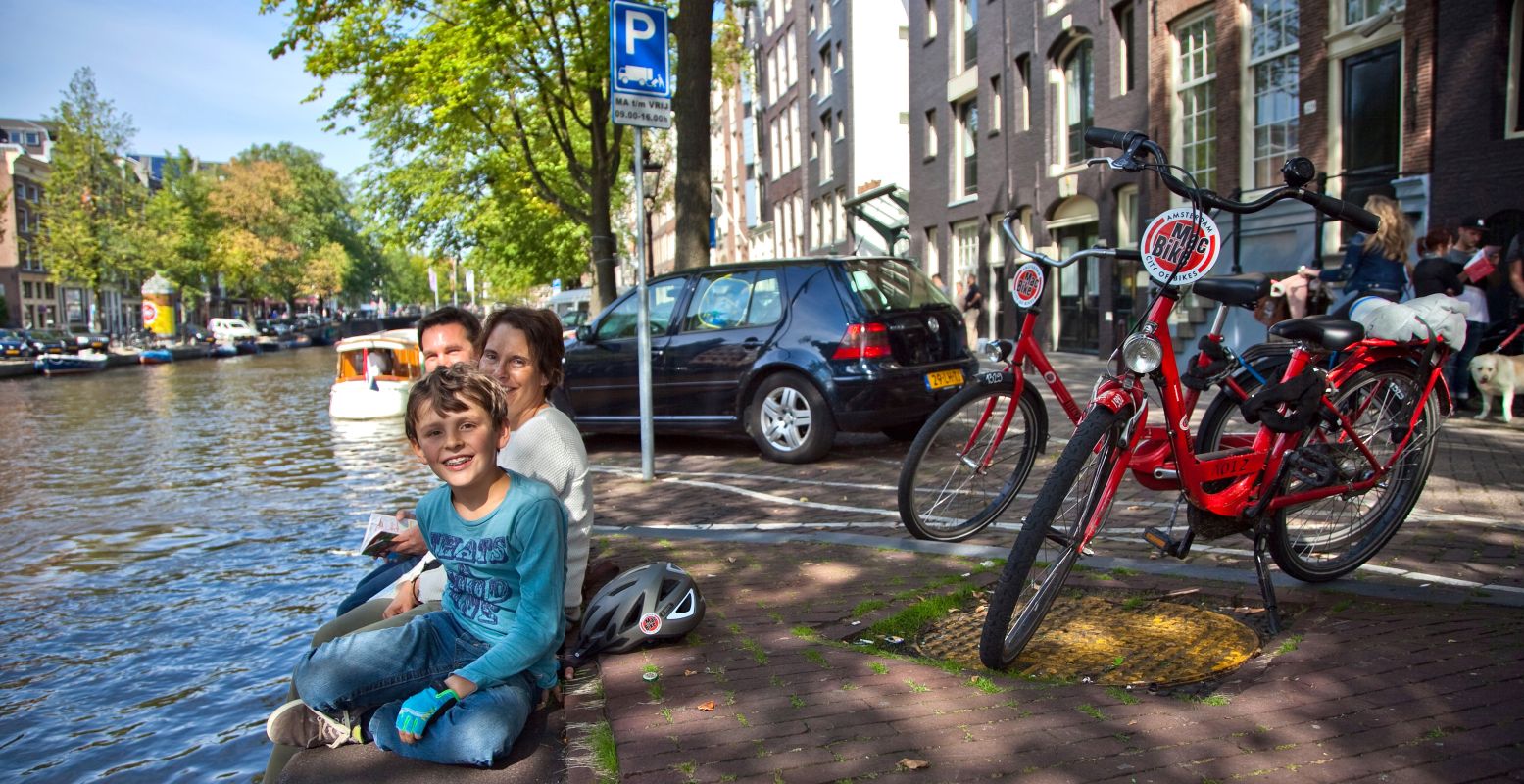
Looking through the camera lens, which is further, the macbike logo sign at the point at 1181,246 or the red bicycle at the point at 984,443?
the red bicycle at the point at 984,443

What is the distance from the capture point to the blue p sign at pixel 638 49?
8008mm

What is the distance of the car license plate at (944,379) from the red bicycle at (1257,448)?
4381mm

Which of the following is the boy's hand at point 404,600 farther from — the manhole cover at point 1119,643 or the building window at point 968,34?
the building window at point 968,34

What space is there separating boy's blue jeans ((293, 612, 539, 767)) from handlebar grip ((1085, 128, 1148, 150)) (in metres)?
2.72

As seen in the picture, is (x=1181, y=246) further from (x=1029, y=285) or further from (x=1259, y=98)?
(x=1259, y=98)

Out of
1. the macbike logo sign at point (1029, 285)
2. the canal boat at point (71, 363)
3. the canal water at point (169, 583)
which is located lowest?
the canal water at point (169, 583)

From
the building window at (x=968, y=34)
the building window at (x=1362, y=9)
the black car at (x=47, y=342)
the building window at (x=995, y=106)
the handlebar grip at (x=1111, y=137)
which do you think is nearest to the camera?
the handlebar grip at (x=1111, y=137)

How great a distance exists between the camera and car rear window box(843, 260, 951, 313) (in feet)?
29.1

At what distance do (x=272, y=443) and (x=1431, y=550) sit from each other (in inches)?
515

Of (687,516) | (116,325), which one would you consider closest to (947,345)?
(687,516)

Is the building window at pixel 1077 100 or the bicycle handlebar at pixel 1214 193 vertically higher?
the building window at pixel 1077 100

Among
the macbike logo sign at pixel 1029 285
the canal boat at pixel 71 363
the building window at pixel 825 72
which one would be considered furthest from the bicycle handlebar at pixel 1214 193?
the canal boat at pixel 71 363

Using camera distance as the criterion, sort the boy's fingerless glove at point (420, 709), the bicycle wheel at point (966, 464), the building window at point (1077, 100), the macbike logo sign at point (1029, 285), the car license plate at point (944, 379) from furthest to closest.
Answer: the building window at point (1077, 100)
the car license plate at point (944, 379)
the bicycle wheel at point (966, 464)
the macbike logo sign at point (1029, 285)
the boy's fingerless glove at point (420, 709)

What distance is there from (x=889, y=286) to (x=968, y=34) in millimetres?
19608
